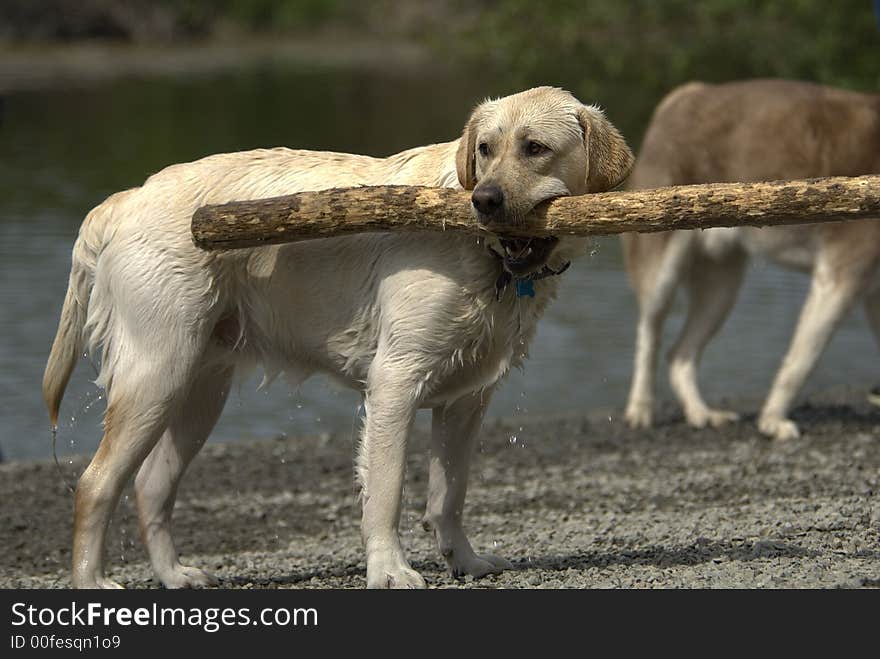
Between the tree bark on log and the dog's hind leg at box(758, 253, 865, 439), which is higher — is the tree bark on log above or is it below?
above

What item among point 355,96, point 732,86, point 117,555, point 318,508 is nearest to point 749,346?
point 732,86

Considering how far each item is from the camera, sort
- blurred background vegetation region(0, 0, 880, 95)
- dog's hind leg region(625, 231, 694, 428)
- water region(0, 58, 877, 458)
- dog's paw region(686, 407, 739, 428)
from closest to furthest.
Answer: dog's hind leg region(625, 231, 694, 428) → dog's paw region(686, 407, 739, 428) → water region(0, 58, 877, 458) → blurred background vegetation region(0, 0, 880, 95)

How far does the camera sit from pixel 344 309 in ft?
21.9

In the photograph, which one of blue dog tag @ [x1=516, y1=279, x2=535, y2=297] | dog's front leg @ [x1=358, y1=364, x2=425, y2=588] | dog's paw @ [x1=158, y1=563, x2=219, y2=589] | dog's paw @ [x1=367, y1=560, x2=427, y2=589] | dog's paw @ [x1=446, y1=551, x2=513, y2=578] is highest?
blue dog tag @ [x1=516, y1=279, x2=535, y2=297]

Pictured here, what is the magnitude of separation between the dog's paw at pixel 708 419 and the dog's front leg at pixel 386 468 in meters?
5.66

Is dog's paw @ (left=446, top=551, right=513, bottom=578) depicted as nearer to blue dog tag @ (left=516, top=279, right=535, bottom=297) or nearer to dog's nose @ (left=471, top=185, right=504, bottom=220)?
blue dog tag @ (left=516, top=279, right=535, bottom=297)

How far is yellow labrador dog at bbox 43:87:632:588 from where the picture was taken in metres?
6.35

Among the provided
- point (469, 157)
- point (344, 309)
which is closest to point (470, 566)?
point (344, 309)

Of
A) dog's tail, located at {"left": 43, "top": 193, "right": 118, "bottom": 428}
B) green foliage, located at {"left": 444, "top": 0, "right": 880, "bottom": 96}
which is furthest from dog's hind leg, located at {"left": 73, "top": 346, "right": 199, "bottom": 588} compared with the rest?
green foliage, located at {"left": 444, "top": 0, "right": 880, "bottom": 96}

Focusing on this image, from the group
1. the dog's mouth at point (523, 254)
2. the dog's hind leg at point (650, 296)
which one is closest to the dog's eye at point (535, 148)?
the dog's mouth at point (523, 254)

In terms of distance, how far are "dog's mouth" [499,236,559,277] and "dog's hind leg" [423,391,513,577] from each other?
81cm

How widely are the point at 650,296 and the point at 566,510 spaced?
284 centimetres

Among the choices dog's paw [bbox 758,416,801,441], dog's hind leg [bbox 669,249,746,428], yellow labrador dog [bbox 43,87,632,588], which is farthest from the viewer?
dog's hind leg [bbox 669,249,746,428]

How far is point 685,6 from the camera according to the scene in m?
21.6
